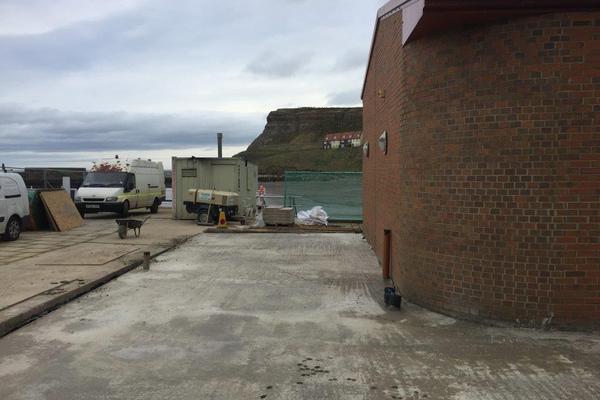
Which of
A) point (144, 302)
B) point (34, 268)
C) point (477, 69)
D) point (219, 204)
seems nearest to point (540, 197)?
point (477, 69)

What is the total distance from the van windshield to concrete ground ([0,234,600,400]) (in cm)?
1438

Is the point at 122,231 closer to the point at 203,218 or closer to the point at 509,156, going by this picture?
the point at 203,218

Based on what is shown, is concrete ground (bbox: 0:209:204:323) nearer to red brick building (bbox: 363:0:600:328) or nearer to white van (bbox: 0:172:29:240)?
white van (bbox: 0:172:29:240)

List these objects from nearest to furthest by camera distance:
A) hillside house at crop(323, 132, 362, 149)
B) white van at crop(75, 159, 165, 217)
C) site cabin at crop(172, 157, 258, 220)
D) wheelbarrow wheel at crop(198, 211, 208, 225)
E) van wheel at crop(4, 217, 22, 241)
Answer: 1. van wheel at crop(4, 217, 22, 241)
2. wheelbarrow wheel at crop(198, 211, 208, 225)
3. site cabin at crop(172, 157, 258, 220)
4. white van at crop(75, 159, 165, 217)
5. hillside house at crop(323, 132, 362, 149)

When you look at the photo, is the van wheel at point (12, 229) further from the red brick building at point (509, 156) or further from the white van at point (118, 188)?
the red brick building at point (509, 156)

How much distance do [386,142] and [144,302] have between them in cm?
455

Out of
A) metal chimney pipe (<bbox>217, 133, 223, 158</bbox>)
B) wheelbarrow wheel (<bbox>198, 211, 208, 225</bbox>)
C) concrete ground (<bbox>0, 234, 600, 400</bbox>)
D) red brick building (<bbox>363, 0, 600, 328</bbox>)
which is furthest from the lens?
metal chimney pipe (<bbox>217, 133, 223, 158</bbox>)

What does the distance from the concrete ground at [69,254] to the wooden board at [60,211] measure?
0.37 meters

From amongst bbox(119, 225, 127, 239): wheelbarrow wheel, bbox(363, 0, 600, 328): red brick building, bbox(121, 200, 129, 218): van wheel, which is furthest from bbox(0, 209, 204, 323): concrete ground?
bbox(363, 0, 600, 328): red brick building

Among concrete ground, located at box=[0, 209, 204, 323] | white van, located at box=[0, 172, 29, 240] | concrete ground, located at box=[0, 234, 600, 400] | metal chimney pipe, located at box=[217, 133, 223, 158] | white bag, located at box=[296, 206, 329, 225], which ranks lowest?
concrete ground, located at box=[0, 234, 600, 400]

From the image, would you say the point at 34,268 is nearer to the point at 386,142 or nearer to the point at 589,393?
the point at 386,142

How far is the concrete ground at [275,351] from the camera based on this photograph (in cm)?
440

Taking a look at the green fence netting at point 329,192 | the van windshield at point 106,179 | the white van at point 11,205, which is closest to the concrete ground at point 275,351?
the white van at point 11,205

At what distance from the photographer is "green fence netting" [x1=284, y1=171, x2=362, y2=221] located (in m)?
20.9
